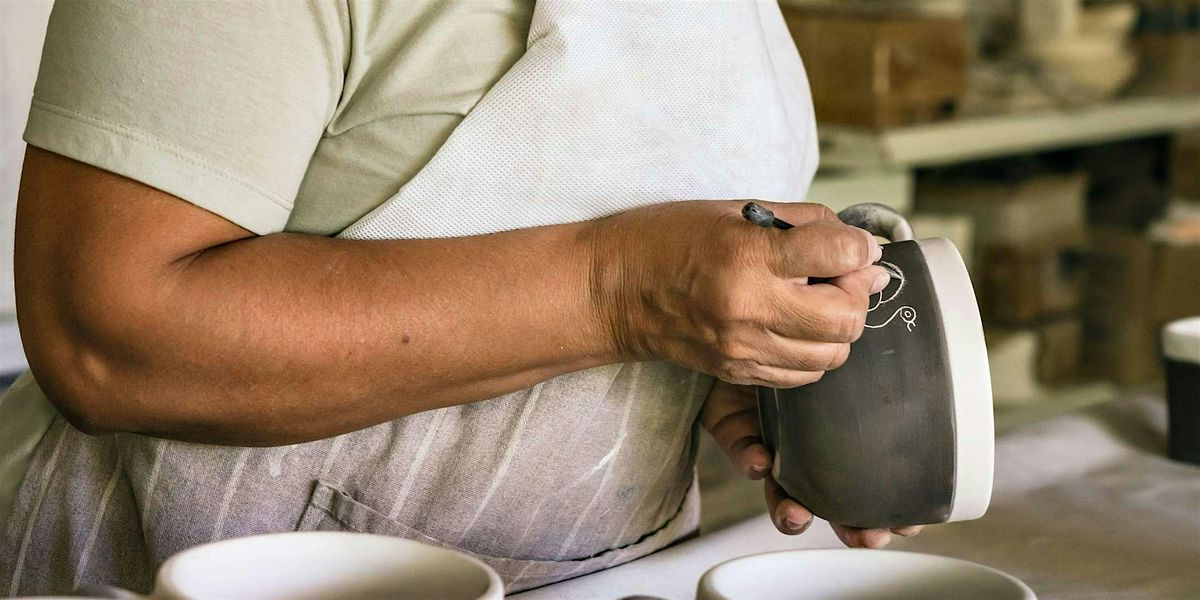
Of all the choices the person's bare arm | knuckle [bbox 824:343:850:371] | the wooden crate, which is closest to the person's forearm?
the person's bare arm

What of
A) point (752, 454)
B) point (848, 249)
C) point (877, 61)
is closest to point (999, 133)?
point (877, 61)

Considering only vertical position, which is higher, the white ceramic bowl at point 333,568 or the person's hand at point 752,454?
the white ceramic bowl at point 333,568

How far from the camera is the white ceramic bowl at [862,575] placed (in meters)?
0.48

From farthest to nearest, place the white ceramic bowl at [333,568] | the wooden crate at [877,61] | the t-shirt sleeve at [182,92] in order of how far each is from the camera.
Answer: the wooden crate at [877,61] < the t-shirt sleeve at [182,92] < the white ceramic bowl at [333,568]

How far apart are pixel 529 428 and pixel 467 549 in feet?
0.26

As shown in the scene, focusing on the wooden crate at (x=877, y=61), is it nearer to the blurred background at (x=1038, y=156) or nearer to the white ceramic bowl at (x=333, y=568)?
the blurred background at (x=1038, y=156)

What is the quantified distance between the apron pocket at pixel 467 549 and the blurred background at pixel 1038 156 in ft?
3.63

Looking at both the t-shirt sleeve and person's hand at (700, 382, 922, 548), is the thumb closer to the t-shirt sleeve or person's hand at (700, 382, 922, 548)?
person's hand at (700, 382, 922, 548)

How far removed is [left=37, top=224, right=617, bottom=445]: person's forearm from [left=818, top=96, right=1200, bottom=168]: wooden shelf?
1.21 meters

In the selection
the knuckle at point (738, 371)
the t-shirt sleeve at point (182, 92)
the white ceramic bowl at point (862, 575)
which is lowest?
the white ceramic bowl at point (862, 575)

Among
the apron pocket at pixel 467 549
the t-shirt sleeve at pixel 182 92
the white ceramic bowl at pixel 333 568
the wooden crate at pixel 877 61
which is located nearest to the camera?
the white ceramic bowl at pixel 333 568

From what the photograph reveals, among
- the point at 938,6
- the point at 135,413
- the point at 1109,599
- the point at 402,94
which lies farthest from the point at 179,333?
the point at 938,6

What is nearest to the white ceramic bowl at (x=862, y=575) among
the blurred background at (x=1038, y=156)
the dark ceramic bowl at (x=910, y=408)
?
the dark ceramic bowl at (x=910, y=408)

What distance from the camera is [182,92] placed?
536mm
